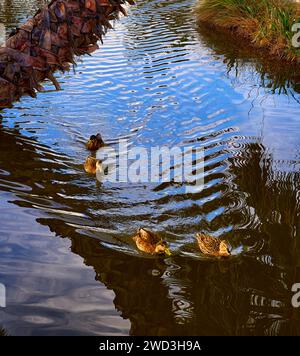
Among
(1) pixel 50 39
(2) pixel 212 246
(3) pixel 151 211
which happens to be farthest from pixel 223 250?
(1) pixel 50 39

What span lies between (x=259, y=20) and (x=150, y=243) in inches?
379

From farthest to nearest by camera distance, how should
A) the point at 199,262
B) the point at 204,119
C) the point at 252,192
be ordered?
the point at 204,119, the point at 252,192, the point at 199,262

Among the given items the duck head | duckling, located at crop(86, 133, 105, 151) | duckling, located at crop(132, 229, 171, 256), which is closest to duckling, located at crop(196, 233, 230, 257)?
the duck head

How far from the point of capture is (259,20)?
1277 cm

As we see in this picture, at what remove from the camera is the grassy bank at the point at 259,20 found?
36.6 ft

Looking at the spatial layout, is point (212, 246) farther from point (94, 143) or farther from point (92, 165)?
point (94, 143)

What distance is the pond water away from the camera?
3652 millimetres

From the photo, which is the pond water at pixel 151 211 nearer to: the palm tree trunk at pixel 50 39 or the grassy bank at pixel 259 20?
the palm tree trunk at pixel 50 39

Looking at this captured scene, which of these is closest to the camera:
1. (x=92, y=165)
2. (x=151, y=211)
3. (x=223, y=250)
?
(x=223, y=250)

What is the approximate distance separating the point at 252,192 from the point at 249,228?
2.41ft

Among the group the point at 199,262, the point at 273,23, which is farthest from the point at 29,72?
the point at 273,23

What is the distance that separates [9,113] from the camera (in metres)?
7.59

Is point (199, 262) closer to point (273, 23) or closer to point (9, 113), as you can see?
point (9, 113)

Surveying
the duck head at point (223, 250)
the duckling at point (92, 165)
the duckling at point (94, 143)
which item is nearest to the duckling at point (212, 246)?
the duck head at point (223, 250)
